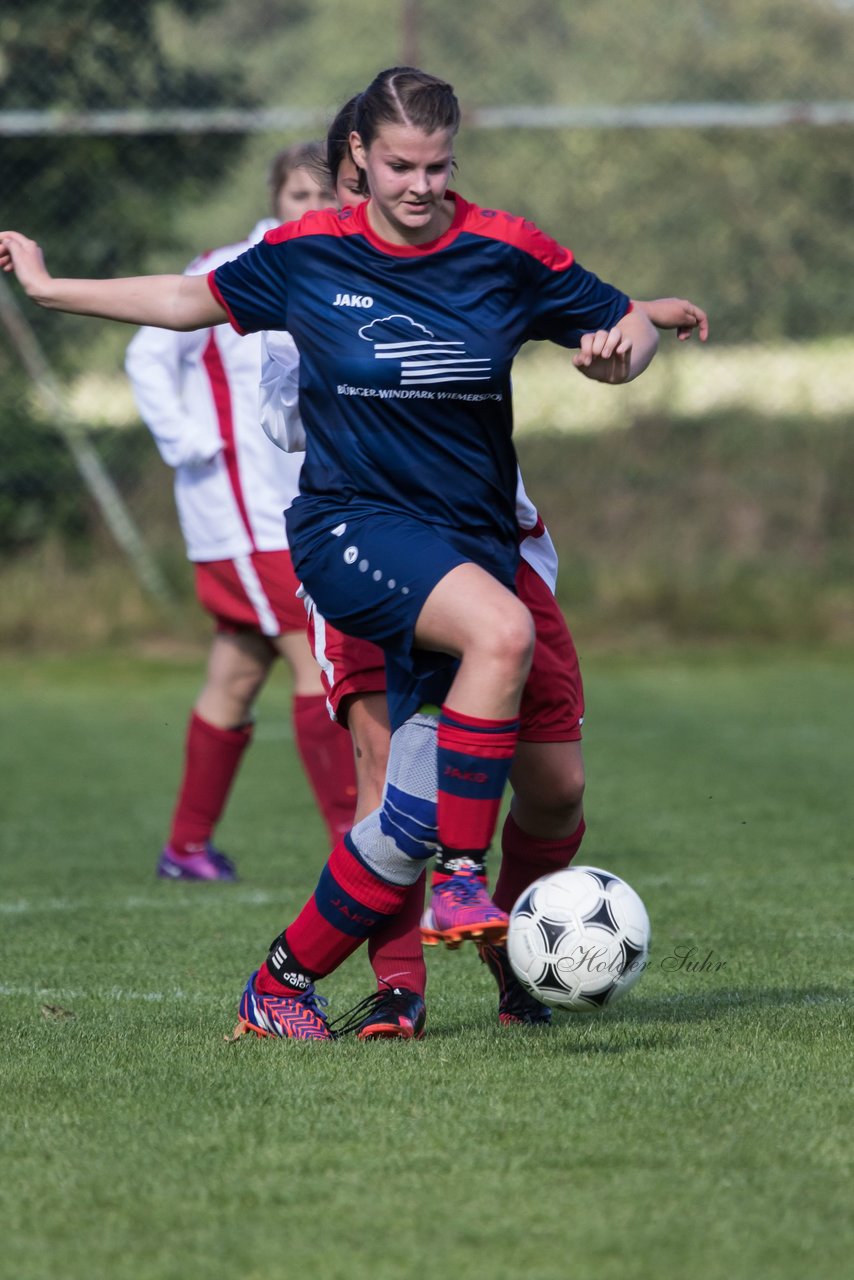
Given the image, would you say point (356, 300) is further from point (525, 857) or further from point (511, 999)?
point (511, 999)

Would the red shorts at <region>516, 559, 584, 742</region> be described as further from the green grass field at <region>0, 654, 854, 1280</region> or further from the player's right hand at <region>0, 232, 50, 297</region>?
the player's right hand at <region>0, 232, 50, 297</region>

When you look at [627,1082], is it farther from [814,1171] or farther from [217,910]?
[217,910]

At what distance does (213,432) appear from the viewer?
19.7 ft

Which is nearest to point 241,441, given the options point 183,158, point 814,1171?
point 814,1171

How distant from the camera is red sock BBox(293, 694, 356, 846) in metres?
5.52

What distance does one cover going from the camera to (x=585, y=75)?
11914mm

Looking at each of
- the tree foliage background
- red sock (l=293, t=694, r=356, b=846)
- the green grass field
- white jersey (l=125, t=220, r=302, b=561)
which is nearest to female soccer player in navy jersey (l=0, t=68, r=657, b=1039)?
the green grass field

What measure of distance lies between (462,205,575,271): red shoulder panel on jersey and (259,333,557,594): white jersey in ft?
1.53

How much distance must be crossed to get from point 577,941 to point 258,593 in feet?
9.17

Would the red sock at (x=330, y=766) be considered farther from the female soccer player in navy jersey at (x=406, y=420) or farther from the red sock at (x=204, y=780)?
the female soccer player in navy jersey at (x=406, y=420)

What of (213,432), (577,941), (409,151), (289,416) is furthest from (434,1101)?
(213,432)

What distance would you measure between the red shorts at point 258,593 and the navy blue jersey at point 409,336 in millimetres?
2344

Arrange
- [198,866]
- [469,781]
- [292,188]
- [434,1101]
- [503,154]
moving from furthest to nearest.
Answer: [503,154]
[198,866]
[292,188]
[469,781]
[434,1101]

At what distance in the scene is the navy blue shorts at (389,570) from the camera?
10.2 ft
